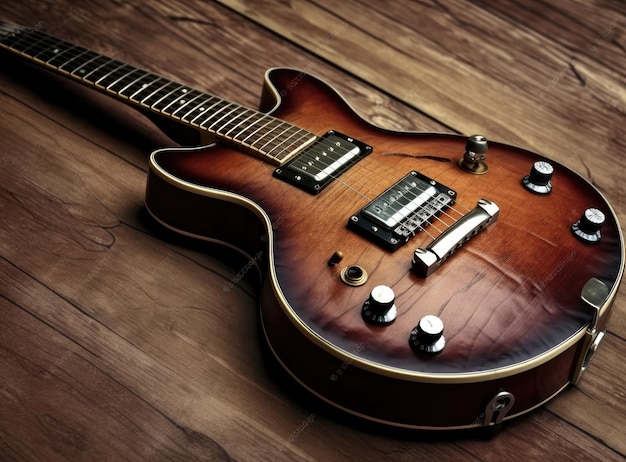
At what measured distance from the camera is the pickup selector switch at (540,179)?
1299 mm

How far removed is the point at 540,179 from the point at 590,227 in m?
0.14

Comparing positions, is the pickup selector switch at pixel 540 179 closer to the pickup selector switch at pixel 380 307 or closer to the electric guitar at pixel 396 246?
the electric guitar at pixel 396 246

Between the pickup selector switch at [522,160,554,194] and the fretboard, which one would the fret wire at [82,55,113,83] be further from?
the pickup selector switch at [522,160,554,194]

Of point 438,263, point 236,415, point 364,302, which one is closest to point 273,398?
point 236,415

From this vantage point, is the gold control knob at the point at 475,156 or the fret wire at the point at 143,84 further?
the fret wire at the point at 143,84

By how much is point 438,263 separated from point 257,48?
3.20 ft

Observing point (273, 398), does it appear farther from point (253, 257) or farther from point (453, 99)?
point (453, 99)

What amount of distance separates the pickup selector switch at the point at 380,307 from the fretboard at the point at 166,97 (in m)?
0.37

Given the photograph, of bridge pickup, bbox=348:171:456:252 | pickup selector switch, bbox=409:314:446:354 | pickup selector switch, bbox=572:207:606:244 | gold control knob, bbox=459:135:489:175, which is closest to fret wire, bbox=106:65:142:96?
bridge pickup, bbox=348:171:456:252

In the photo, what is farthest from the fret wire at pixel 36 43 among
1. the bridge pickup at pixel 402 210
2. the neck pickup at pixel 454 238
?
the neck pickup at pixel 454 238

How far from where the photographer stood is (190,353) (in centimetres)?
124

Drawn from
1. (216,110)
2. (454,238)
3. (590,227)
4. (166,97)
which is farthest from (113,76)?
(590,227)

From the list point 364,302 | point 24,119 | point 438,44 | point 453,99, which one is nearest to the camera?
point 364,302

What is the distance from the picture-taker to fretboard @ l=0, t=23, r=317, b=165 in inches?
53.9
